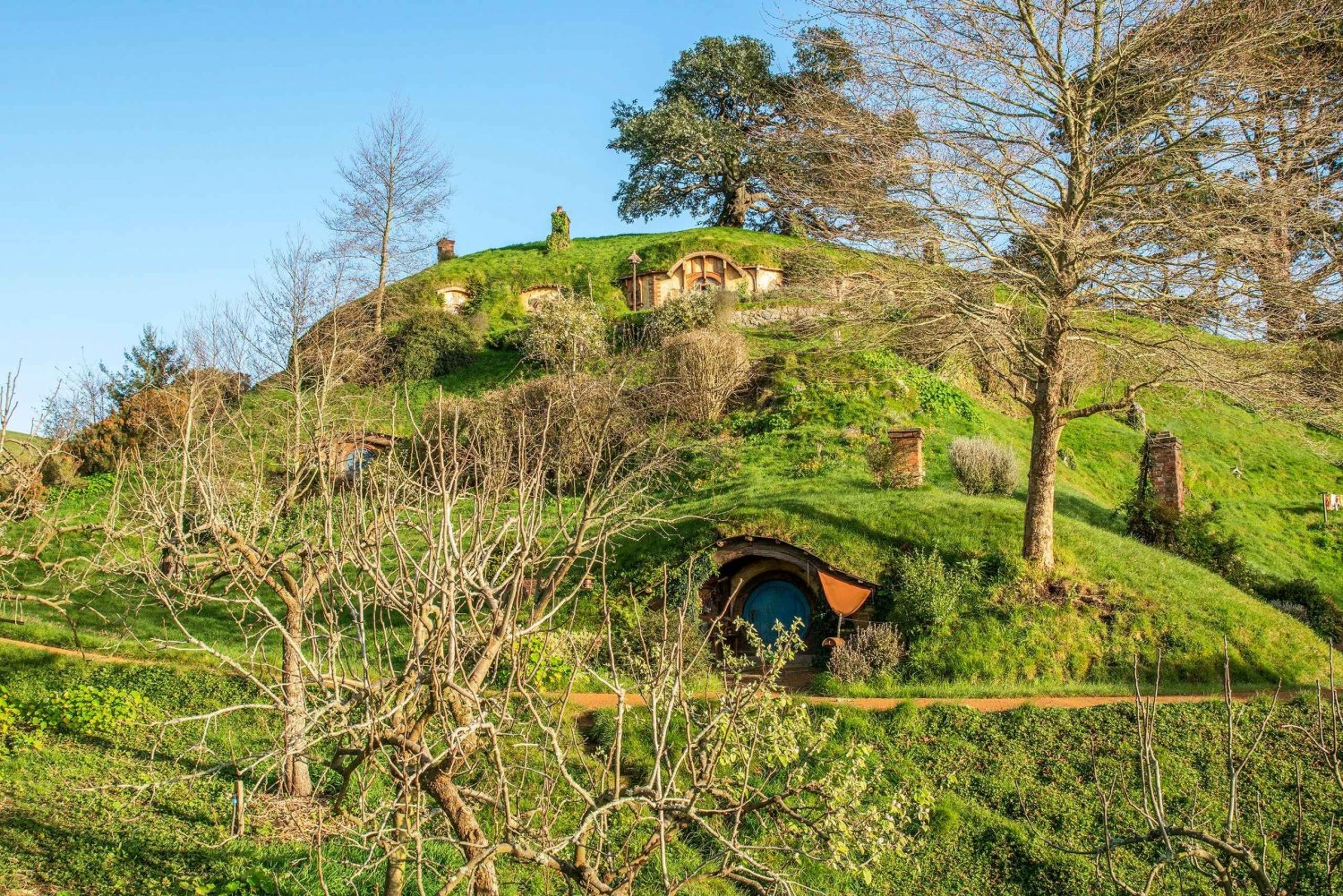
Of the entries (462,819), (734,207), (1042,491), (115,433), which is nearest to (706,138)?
(734,207)

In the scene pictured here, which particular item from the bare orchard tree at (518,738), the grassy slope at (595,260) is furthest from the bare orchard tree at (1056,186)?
the grassy slope at (595,260)

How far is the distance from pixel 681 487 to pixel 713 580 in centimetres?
542

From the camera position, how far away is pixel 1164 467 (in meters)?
20.7

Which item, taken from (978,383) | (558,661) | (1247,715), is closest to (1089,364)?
(1247,715)

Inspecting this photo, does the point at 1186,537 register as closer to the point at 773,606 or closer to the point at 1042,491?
the point at 1042,491

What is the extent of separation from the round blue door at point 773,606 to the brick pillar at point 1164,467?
807 centimetres

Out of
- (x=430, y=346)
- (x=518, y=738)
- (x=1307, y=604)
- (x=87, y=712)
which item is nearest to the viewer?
(x=518, y=738)

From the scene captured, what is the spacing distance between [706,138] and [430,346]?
1915cm

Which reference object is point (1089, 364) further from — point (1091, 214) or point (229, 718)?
point (229, 718)

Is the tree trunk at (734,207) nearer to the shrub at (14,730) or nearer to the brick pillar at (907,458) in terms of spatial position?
the brick pillar at (907,458)

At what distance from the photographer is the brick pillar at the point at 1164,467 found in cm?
2052

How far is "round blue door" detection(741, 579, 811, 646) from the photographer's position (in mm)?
16719

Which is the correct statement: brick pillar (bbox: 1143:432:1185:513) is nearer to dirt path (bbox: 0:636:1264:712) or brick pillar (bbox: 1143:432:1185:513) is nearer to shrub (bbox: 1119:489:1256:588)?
shrub (bbox: 1119:489:1256:588)

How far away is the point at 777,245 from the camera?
41750mm
